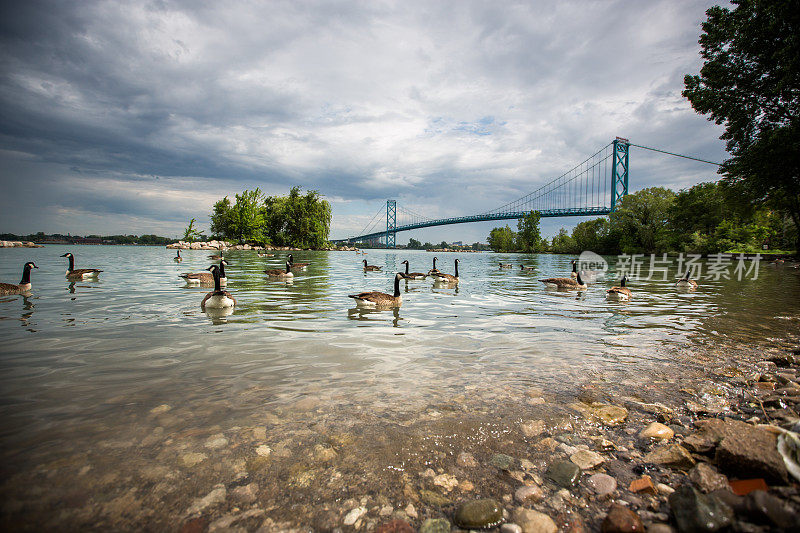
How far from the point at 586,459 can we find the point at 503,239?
14501 centimetres

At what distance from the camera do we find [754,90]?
18.9 meters

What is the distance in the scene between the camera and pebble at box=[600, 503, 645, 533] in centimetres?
181

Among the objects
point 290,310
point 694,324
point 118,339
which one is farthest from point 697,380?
point 118,339

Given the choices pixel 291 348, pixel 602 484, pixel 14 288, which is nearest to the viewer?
pixel 602 484

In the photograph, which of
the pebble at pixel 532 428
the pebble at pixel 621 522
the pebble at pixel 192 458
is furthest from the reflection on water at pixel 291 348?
the pebble at pixel 621 522

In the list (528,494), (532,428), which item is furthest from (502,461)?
(532,428)

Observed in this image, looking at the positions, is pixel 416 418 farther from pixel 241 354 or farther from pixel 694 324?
pixel 694 324

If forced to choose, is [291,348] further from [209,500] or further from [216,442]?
[209,500]

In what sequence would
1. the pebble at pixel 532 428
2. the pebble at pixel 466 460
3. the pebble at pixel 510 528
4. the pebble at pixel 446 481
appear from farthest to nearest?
the pebble at pixel 532 428, the pebble at pixel 466 460, the pebble at pixel 446 481, the pebble at pixel 510 528

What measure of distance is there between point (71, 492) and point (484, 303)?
10.0 m

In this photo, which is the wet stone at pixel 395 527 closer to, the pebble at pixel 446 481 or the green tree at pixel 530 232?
the pebble at pixel 446 481

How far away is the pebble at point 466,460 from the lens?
8.37 feet

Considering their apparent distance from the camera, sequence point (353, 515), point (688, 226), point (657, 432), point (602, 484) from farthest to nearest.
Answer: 1. point (688, 226)
2. point (657, 432)
3. point (602, 484)
4. point (353, 515)

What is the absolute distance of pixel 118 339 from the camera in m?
5.75
